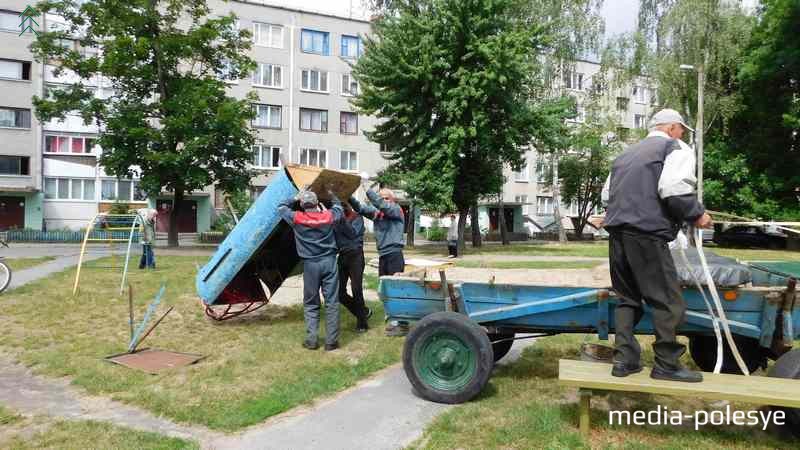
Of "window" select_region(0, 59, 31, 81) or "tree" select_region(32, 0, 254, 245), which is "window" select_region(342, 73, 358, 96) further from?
"window" select_region(0, 59, 31, 81)

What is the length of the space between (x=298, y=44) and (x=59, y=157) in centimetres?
1797

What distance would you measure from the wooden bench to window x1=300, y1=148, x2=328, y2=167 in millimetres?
39856

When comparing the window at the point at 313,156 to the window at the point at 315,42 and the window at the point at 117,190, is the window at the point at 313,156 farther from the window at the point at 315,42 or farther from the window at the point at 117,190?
the window at the point at 117,190

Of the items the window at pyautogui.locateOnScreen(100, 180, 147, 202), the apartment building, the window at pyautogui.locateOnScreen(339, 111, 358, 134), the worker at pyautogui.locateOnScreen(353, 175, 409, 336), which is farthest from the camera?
the window at pyautogui.locateOnScreen(339, 111, 358, 134)

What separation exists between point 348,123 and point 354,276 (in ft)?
124

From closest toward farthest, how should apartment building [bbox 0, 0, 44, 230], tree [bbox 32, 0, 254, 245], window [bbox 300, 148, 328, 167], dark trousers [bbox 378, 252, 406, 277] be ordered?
1. dark trousers [bbox 378, 252, 406, 277]
2. tree [bbox 32, 0, 254, 245]
3. apartment building [bbox 0, 0, 44, 230]
4. window [bbox 300, 148, 328, 167]

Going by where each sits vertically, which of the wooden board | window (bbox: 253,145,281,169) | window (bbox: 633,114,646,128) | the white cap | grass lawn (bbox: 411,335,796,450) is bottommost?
grass lawn (bbox: 411,335,796,450)

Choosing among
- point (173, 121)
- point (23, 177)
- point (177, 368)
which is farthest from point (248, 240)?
point (23, 177)

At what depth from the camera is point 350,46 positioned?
44875mm

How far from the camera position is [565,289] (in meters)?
4.49

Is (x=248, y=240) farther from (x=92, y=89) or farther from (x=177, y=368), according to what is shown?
(x=92, y=89)

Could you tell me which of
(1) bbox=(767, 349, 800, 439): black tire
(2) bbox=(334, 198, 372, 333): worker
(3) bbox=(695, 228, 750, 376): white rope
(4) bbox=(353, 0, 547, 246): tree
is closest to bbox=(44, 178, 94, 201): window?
(4) bbox=(353, 0, 547, 246): tree

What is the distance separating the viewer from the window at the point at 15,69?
121 feet

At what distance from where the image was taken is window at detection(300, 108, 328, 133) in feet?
141
